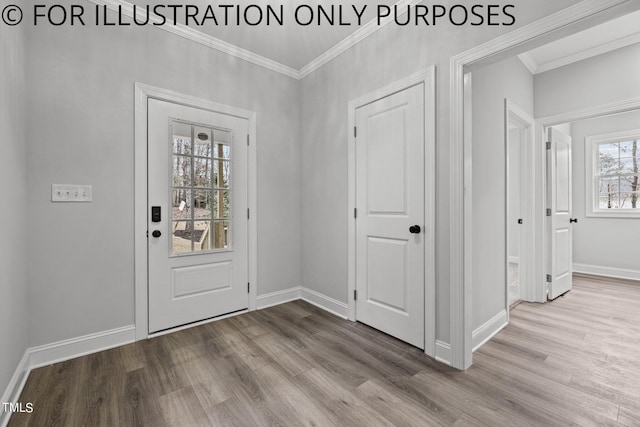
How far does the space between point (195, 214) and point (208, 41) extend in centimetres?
160

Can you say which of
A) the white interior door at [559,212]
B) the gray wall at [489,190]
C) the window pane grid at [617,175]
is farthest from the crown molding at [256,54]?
the window pane grid at [617,175]

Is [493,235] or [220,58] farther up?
[220,58]

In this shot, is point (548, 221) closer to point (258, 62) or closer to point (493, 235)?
point (493, 235)

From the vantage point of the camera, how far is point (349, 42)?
2729 mm

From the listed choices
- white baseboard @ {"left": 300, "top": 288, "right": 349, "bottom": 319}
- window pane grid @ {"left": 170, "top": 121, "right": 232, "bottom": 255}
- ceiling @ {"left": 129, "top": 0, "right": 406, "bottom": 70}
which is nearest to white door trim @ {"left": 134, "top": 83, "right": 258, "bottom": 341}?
window pane grid @ {"left": 170, "top": 121, "right": 232, "bottom": 255}

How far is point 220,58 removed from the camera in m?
2.80

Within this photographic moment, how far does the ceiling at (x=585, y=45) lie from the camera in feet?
8.72

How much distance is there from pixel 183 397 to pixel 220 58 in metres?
2.77

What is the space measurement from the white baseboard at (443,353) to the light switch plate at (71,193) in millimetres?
2713

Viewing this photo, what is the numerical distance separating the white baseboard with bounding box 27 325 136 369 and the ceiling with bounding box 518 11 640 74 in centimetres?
434

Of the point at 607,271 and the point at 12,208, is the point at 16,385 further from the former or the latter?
the point at 607,271

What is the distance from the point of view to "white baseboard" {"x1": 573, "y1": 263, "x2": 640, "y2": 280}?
419 cm

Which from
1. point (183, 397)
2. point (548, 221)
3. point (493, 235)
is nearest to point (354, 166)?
point (493, 235)

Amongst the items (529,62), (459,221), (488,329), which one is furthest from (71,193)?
(529,62)
